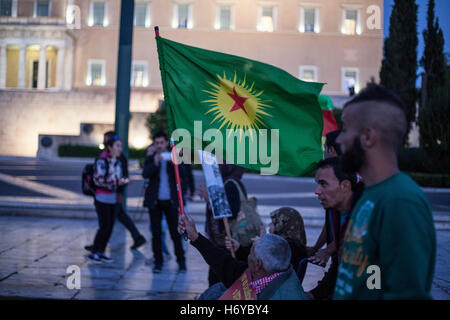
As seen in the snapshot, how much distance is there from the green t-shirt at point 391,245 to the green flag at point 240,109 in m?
1.79

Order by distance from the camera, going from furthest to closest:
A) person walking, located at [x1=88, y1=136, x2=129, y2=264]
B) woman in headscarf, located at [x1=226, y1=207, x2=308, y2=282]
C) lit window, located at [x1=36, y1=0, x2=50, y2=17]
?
lit window, located at [x1=36, y1=0, x2=50, y2=17] → person walking, located at [x1=88, y1=136, x2=129, y2=264] → woman in headscarf, located at [x1=226, y1=207, x2=308, y2=282]

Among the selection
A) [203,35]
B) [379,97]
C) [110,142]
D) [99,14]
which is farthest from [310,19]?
[379,97]

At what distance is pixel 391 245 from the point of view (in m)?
1.52

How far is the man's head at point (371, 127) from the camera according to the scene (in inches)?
67.6

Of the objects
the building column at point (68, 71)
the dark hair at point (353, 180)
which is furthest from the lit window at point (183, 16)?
the dark hair at point (353, 180)

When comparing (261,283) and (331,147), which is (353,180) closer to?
(261,283)

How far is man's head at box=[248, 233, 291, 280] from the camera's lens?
2477mm

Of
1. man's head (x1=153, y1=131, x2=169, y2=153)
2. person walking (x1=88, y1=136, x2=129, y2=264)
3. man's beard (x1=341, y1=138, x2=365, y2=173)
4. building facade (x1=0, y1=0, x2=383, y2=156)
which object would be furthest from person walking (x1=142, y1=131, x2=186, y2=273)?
building facade (x1=0, y1=0, x2=383, y2=156)

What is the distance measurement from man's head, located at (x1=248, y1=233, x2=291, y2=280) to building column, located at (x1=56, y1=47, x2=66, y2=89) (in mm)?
38866

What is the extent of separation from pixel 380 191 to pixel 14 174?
61.3 feet

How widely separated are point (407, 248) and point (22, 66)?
41.6 m

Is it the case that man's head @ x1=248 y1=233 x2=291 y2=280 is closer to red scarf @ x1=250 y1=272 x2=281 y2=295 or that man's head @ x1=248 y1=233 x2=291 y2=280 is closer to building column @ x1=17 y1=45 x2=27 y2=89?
red scarf @ x1=250 y1=272 x2=281 y2=295
